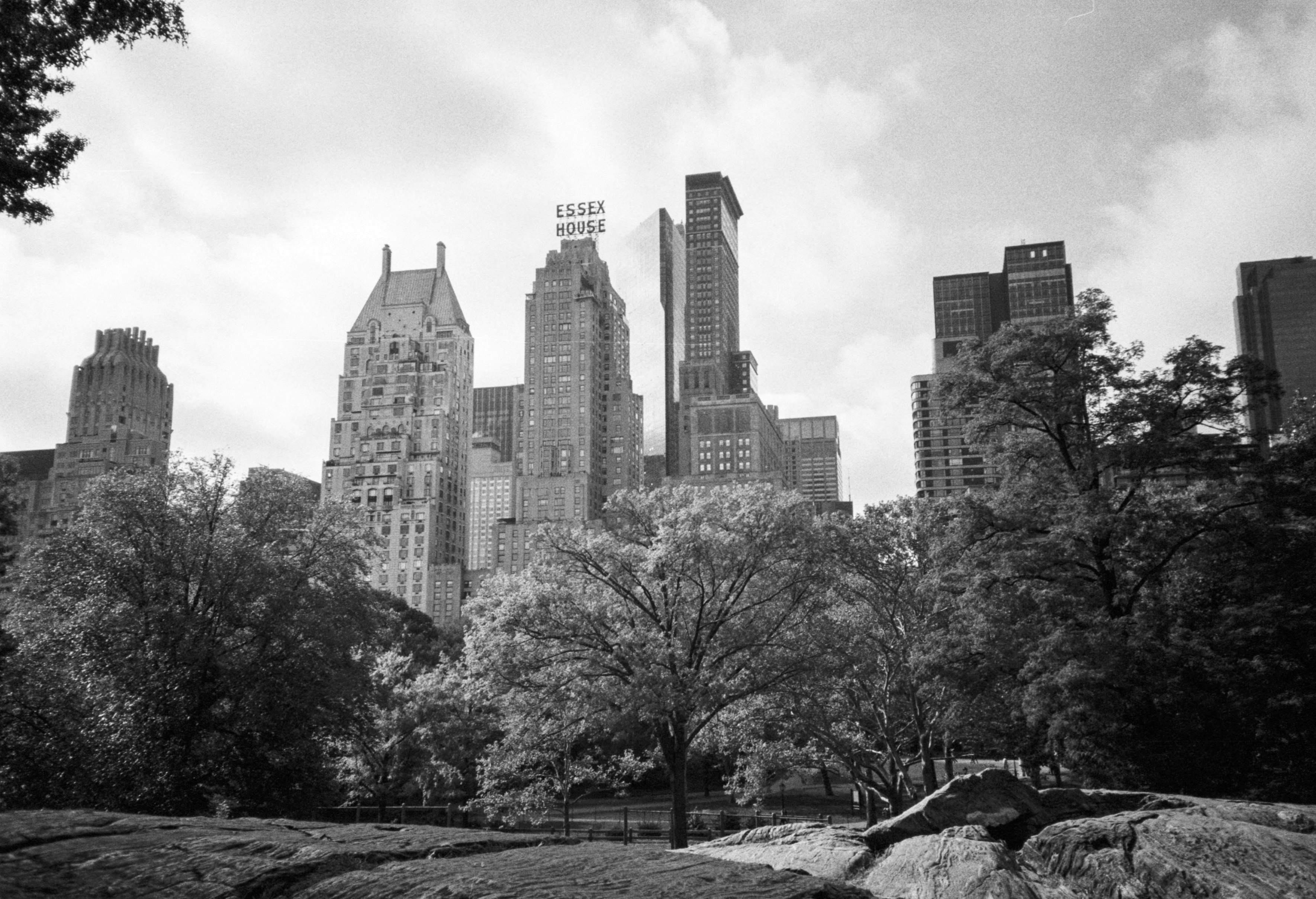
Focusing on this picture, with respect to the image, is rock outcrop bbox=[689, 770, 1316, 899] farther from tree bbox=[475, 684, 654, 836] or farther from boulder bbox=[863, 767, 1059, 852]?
tree bbox=[475, 684, 654, 836]

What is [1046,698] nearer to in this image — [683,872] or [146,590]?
[683,872]

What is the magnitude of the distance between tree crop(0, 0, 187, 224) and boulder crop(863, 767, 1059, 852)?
644 inches

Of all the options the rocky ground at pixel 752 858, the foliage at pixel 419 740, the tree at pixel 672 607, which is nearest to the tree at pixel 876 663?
the tree at pixel 672 607

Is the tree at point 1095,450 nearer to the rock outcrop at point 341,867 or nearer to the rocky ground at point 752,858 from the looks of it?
the rocky ground at point 752,858

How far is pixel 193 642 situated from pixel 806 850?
21.5 metres

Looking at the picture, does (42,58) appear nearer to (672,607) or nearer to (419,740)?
(672,607)

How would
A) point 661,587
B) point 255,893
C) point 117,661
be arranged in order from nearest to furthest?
1. point 255,893
2. point 117,661
3. point 661,587

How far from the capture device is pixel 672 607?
31781 millimetres

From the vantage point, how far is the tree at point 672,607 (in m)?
→ 30.0

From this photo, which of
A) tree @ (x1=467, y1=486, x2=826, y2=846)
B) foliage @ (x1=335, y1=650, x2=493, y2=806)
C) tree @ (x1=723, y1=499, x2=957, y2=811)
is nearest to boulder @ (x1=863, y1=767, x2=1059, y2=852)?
tree @ (x1=467, y1=486, x2=826, y2=846)

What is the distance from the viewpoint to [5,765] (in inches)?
1005

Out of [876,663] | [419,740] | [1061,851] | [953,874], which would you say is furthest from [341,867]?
[419,740]

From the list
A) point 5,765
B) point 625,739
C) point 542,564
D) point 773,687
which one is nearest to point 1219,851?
point 773,687

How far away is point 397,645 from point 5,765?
1070 inches
